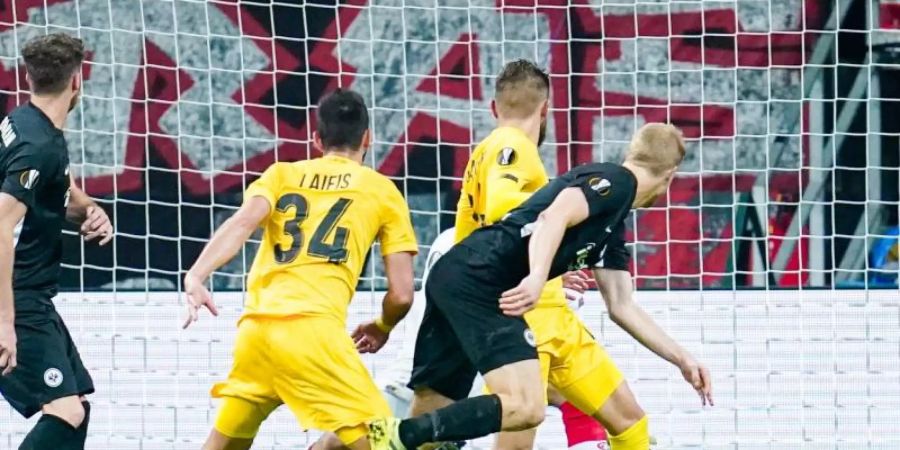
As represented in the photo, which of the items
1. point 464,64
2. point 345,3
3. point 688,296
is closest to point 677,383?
→ point 688,296

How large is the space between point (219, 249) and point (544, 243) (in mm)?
1047

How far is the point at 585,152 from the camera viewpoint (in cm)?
895

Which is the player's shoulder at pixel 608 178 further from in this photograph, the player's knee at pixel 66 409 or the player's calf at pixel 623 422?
the player's knee at pixel 66 409

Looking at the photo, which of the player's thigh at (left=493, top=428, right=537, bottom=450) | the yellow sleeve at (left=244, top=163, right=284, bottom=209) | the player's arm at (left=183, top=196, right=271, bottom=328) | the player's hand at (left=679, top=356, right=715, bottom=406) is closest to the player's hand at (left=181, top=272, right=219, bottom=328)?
the player's arm at (left=183, top=196, right=271, bottom=328)

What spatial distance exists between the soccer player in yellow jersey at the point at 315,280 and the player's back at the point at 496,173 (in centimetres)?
42

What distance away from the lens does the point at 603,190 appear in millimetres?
5297

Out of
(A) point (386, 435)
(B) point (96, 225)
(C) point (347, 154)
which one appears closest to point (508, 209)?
(C) point (347, 154)

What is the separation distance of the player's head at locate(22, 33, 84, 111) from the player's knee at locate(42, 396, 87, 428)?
1.02 m

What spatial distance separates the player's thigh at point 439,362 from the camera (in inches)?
Answer: 222

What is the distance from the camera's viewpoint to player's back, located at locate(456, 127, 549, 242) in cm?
586

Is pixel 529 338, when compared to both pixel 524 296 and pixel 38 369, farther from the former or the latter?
pixel 38 369

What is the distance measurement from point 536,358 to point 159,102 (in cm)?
399

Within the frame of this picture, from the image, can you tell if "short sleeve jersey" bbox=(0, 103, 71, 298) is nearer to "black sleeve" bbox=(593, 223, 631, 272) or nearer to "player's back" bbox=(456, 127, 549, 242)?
"player's back" bbox=(456, 127, 549, 242)

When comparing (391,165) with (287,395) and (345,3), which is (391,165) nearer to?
(345,3)
